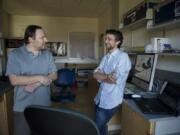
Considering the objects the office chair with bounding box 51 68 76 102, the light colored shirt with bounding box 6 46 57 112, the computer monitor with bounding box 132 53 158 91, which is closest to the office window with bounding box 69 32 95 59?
the office chair with bounding box 51 68 76 102

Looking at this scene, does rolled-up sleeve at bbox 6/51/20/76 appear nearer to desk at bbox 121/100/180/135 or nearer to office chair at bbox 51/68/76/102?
desk at bbox 121/100/180/135

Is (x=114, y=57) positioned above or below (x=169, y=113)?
above

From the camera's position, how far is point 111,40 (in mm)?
1766

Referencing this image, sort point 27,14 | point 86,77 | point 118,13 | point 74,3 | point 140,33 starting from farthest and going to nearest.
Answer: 1. point 86,77
2. point 27,14
3. point 74,3
4. point 118,13
5. point 140,33

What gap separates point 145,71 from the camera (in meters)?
2.20

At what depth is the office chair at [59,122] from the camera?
76 cm

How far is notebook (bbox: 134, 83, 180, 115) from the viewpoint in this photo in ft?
4.78

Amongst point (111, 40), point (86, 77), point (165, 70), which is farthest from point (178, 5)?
point (86, 77)

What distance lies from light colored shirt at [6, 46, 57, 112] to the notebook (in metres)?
0.90

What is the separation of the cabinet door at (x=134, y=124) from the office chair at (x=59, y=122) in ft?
2.48

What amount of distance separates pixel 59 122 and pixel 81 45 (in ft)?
19.1

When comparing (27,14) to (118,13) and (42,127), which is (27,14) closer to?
(118,13)

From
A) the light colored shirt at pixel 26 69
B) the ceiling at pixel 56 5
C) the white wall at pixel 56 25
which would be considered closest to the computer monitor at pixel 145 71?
the light colored shirt at pixel 26 69

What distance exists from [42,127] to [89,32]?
581cm
